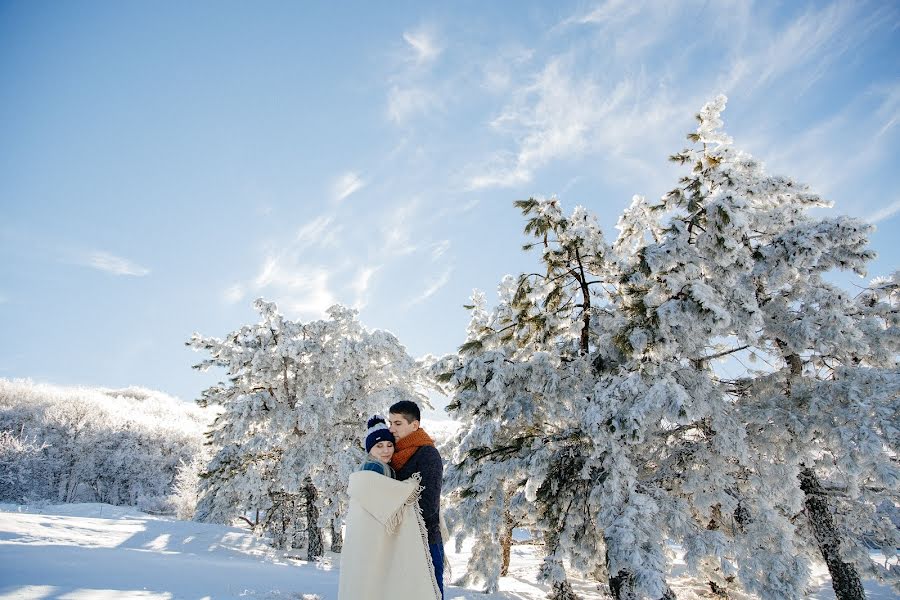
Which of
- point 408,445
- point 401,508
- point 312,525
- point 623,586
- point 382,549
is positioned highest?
point 408,445

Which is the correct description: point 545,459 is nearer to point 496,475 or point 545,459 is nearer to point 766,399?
point 496,475

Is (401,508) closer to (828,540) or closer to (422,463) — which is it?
(422,463)

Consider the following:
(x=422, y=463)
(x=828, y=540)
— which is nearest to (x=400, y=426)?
(x=422, y=463)

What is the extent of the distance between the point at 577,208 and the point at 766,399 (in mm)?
5553

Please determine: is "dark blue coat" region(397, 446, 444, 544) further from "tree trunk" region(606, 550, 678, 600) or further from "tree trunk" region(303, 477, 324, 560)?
"tree trunk" region(303, 477, 324, 560)

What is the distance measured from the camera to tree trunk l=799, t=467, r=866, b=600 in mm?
9211

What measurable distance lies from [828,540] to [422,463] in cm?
1042

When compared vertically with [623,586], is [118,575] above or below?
above

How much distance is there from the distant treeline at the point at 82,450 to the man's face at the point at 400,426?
57.1 metres

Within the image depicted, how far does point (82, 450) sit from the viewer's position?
5925 centimetres

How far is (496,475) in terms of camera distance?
8.68 metres

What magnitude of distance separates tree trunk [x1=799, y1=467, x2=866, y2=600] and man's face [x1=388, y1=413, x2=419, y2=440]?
33.1 feet

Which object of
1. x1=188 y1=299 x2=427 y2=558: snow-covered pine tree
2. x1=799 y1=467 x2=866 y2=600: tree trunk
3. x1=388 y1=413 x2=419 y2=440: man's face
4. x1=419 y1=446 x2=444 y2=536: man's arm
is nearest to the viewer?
x1=419 y1=446 x2=444 y2=536: man's arm

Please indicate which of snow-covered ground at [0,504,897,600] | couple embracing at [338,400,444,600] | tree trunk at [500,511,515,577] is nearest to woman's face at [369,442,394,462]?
couple embracing at [338,400,444,600]
